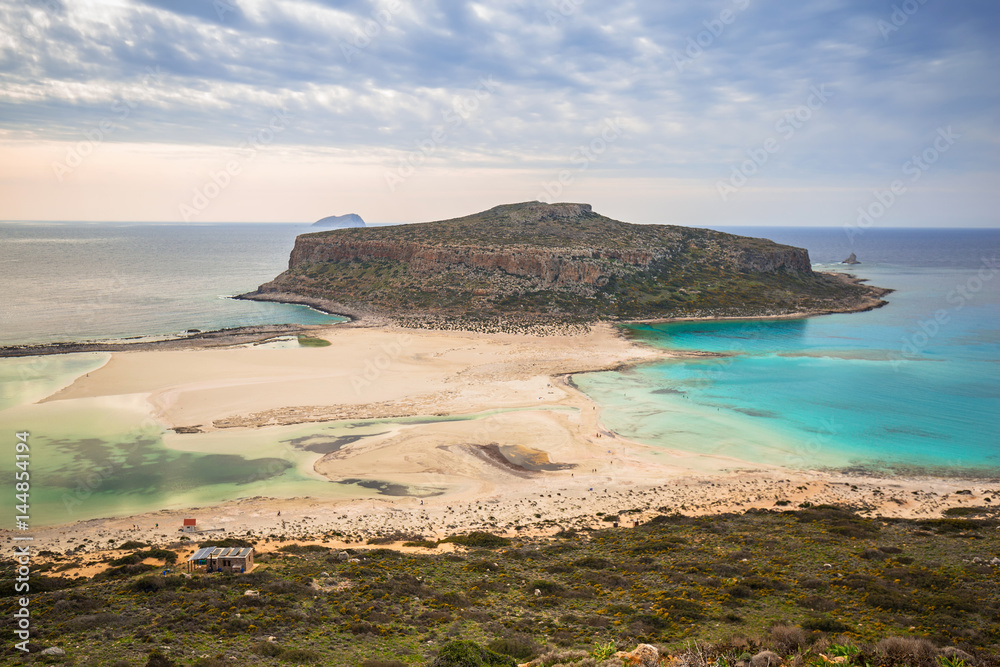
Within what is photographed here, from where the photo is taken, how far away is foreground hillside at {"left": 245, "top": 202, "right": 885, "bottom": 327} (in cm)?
7969

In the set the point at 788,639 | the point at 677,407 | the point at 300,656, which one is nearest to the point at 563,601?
the point at 788,639

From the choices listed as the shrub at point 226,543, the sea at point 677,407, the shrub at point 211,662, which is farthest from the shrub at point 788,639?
the sea at point 677,407

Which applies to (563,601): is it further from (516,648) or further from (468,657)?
(468,657)

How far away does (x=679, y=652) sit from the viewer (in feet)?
39.8

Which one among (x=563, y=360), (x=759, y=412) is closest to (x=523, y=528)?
(x=759, y=412)

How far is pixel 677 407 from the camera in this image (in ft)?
135

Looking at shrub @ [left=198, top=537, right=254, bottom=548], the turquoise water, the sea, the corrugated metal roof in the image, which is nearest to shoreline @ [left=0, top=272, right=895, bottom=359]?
the sea

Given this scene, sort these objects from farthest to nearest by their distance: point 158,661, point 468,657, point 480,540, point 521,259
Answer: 1. point 521,259
2. point 480,540
3. point 468,657
4. point 158,661

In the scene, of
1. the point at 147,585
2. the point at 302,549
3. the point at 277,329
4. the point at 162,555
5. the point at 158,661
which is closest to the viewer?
the point at 158,661

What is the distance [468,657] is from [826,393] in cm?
4291

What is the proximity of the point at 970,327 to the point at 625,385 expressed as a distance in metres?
57.5

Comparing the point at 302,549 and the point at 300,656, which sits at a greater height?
the point at 300,656

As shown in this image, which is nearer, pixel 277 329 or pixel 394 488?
pixel 394 488

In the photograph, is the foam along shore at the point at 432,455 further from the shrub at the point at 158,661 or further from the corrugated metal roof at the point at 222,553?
the shrub at the point at 158,661
